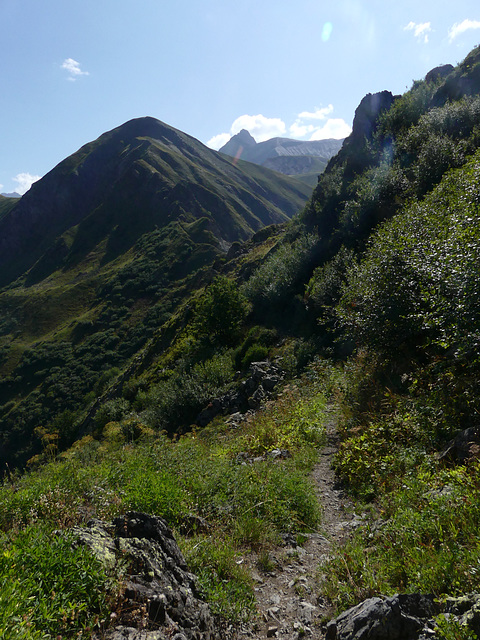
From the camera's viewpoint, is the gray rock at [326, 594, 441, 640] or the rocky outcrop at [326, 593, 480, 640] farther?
the gray rock at [326, 594, 441, 640]

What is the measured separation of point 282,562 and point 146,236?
13162cm

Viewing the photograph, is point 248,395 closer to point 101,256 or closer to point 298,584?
point 298,584

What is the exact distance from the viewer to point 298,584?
13.7ft

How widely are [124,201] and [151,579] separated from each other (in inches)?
6296

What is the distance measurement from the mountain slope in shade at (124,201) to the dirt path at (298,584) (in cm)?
11390

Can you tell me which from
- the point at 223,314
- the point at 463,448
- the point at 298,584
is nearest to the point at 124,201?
the point at 223,314

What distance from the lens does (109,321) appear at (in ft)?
297

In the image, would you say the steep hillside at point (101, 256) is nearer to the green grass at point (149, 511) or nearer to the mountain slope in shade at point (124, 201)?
the mountain slope in shade at point (124, 201)

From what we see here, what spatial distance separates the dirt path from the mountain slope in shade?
11390 centimetres

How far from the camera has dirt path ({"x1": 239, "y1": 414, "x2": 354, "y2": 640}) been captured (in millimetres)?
3564

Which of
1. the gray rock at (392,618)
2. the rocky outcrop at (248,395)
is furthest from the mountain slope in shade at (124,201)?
the gray rock at (392,618)

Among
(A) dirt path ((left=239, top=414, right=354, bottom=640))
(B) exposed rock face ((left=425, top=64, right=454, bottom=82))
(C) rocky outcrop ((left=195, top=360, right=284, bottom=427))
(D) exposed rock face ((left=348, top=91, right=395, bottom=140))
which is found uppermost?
(B) exposed rock face ((left=425, top=64, right=454, bottom=82))

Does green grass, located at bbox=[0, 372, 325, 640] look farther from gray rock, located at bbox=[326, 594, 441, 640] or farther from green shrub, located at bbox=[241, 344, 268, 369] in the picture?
green shrub, located at bbox=[241, 344, 268, 369]

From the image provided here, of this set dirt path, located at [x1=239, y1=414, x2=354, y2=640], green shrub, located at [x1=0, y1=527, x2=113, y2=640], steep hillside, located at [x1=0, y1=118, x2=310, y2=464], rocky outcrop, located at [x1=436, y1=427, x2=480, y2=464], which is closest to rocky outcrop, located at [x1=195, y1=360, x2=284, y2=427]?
dirt path, located at [x1=239, y1=414, x2=354, y2=640]
